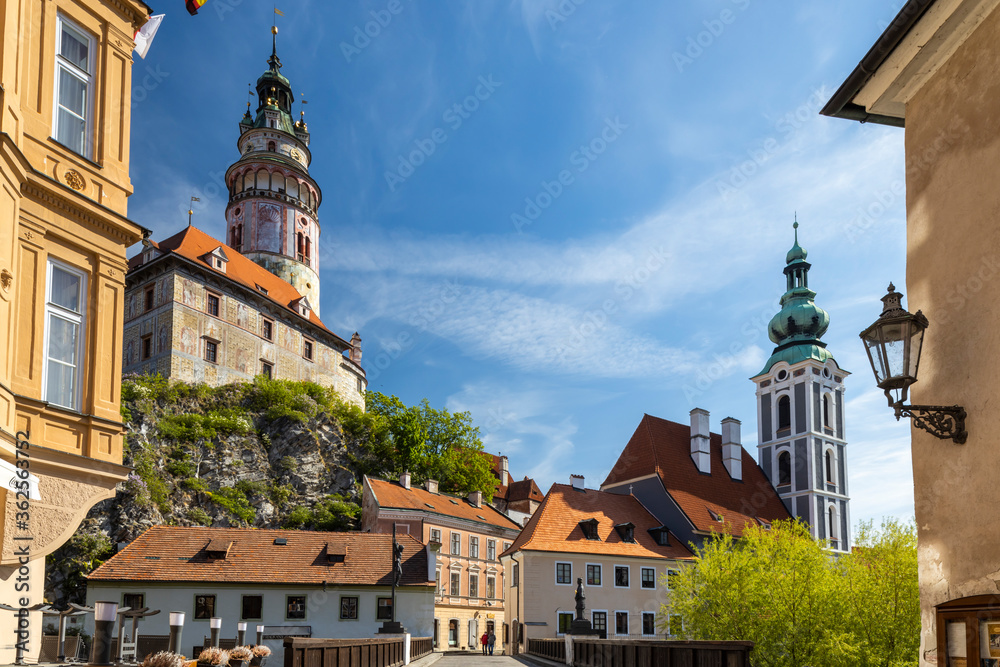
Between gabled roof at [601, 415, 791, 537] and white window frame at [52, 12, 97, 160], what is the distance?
45663 mm

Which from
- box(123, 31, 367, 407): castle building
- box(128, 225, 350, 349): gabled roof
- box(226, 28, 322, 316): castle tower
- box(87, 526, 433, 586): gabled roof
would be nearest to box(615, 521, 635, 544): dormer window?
box(87, 526, 433, 586): gabled roof

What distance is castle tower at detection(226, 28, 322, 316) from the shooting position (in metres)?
69.8

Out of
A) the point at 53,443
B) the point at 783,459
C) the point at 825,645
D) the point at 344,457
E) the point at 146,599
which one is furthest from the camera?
the point at 783,459

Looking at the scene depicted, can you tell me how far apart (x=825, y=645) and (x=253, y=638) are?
73.8 feet

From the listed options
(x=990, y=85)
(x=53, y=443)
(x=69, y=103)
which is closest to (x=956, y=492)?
(x=990, y=85)

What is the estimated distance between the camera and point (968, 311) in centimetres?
536

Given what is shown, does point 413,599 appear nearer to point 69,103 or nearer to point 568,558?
point 568,558

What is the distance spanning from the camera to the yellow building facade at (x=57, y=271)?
22.6 ft

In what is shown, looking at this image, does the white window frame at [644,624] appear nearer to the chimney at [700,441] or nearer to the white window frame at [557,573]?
the white window frame at [557,573]

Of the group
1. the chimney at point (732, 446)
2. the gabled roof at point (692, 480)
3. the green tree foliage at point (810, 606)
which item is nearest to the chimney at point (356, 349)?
the gabled roof at point (692, 480)

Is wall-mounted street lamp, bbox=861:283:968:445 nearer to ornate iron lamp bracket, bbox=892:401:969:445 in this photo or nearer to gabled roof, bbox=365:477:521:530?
ornate iron lamp bracket, bbox=892:401:969:445

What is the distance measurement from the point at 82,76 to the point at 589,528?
39953 mm

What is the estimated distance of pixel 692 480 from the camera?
5431 centimetres

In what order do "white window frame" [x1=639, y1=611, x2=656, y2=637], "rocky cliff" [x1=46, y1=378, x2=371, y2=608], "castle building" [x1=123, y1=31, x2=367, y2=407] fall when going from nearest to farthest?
"rocky cliff" [x1=46, y1=378, x2=371, y2=608], "white window frame" [x1=639, y1=611, x2=656, y2=637], "castle building" [x1=123, y1=31, x2=367, y2=407]
